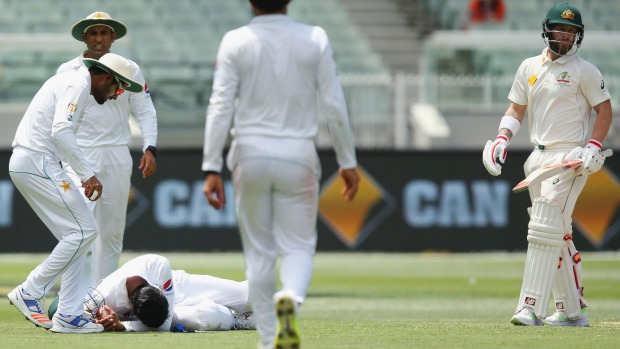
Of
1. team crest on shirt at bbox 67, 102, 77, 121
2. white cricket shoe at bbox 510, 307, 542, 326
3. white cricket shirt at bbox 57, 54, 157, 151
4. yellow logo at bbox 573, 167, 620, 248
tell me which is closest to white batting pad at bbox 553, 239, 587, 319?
white cricket shoe at bbox 510, 307, 542, 326

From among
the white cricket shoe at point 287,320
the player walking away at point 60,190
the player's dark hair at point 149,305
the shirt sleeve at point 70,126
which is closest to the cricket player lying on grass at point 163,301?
the player's dark hair at point 149,305

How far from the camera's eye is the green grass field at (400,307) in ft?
23.9

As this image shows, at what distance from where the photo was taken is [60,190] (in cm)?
784

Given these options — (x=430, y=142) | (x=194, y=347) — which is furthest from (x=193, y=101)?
(x=194, y=347)

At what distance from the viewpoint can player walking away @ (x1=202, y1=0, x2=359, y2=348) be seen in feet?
20.3

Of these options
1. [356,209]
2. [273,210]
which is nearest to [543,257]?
[273,210]

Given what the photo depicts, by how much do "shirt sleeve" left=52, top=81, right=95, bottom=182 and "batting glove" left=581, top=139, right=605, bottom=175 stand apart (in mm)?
3238

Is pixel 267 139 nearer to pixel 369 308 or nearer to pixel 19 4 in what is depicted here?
pixel 369 308

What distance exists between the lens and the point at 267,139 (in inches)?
246

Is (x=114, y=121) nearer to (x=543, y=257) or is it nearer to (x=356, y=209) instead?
(x=543, y=257)

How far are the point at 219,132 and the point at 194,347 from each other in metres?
1.38

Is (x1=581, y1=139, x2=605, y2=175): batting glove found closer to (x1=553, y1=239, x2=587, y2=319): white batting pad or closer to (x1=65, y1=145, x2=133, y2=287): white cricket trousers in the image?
(x1=553, y1=239, x2=587, y2=319): white batting pad

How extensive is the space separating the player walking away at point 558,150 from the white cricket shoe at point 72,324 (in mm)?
2818

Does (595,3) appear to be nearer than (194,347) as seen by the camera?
No
